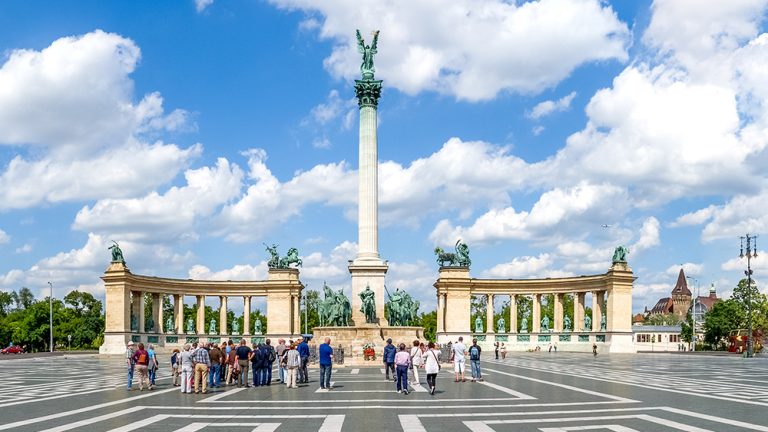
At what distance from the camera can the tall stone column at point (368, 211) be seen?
6378cm

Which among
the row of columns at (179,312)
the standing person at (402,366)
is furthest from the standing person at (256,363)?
the row of columns at (179,312)

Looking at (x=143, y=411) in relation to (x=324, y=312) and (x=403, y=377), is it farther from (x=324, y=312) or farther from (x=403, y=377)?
(x=324, y=312)

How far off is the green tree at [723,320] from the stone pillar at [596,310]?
101 feet

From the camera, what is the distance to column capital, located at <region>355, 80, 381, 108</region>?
2667 inches

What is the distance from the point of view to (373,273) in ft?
210

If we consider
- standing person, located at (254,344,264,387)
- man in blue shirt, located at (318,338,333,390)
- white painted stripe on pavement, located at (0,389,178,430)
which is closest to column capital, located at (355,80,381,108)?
standing person, located at (254,344,264,387)

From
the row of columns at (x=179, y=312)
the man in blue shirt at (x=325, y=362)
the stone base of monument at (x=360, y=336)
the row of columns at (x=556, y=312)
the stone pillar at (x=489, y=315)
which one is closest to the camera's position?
the man in blue shirt at (x=325, y=362)

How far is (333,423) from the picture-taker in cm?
1938

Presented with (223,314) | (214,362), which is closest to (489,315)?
(223,314)

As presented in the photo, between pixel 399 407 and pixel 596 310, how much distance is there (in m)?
82.3

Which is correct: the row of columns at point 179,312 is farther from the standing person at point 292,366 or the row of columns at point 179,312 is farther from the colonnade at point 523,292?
the standing person at point 292,366

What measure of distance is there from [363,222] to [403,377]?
122 ft

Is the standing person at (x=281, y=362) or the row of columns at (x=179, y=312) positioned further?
the row of columns at (x=179, y=312)

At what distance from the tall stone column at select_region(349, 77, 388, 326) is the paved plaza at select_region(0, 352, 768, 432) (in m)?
27.1
